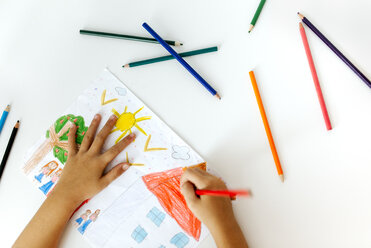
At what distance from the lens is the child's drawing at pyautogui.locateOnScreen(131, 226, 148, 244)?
0.56 meters

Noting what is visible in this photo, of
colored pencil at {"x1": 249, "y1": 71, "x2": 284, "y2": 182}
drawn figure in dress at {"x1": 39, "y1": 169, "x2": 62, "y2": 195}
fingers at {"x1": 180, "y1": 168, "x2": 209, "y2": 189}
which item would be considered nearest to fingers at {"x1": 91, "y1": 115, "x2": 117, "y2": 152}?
drawn figure in dress at {"x1": 39, "y1": 169, "x2": 62, "y2": 195}

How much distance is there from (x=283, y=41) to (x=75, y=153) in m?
0.55

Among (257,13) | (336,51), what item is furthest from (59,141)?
(336,51)

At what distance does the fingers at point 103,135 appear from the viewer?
61 cm

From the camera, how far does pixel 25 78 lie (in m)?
0.69

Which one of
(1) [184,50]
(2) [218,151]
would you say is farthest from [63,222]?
(1) [184,50]

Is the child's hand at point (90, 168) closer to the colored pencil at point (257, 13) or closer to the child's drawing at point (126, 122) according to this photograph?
the child's drawing at point (126, 122)

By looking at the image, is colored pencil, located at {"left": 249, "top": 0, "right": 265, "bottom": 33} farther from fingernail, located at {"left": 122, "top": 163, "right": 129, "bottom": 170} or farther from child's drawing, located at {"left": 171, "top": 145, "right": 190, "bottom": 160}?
fingernail, located at {"left": 122, "top": 163, "right": 129, "bottom": 170}

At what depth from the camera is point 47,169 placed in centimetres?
63

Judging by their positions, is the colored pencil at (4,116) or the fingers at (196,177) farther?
the colored pencil at (4,116)

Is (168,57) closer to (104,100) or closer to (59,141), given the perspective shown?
(104,100)

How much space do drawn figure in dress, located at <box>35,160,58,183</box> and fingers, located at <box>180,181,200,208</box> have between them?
328 mm

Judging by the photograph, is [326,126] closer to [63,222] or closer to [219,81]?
[219,81]

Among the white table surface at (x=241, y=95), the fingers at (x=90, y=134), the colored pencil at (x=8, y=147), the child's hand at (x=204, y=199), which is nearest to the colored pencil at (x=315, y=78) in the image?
the white table surface at (x=241, y=95)
